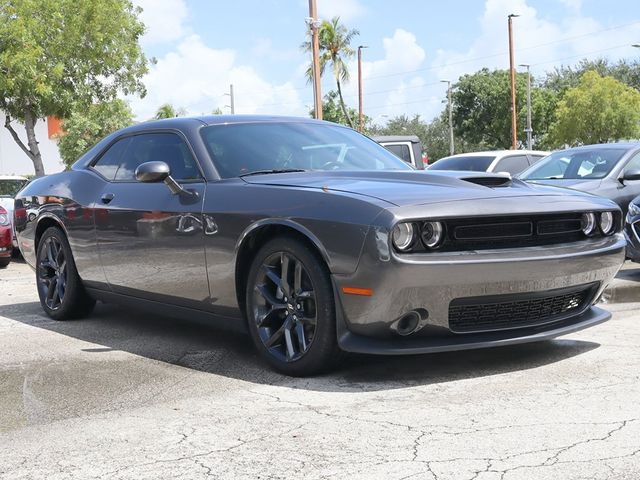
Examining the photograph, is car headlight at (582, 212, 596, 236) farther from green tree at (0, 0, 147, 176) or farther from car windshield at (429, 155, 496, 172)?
green tree at (0, 0, 147, 176)

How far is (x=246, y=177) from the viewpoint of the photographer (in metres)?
4.93

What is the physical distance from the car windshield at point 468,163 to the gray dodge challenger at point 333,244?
773 centimetres

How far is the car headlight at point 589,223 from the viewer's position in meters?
4.64

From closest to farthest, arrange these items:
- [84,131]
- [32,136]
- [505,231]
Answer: [505,231] < [32,136] < [84,131]

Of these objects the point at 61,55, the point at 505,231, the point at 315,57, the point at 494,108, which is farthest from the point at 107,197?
the point at 494,108

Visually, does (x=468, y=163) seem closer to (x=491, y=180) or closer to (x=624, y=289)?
(x=624, y=289)

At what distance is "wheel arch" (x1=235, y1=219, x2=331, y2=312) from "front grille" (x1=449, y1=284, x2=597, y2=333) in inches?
27.0

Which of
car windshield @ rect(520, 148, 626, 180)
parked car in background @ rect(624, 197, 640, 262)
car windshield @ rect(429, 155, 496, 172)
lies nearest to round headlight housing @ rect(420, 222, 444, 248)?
parked car in background @ rect(624, 197, 640, 262)

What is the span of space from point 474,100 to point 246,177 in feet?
213

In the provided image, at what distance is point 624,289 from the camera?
7.62 metres

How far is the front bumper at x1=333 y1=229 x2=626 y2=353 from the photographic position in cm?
394

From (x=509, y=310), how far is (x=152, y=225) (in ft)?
7.38

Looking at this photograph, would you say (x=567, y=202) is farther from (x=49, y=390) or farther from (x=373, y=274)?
(x=49, y=390)

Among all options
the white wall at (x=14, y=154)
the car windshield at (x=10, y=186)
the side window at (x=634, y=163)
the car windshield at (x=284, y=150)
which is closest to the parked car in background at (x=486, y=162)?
the side window at (x=634, y=163)
